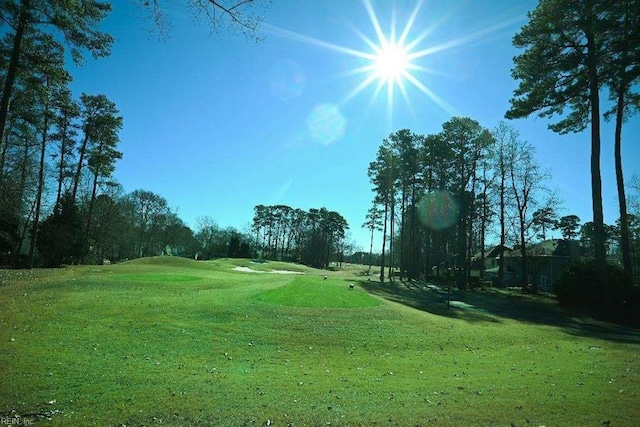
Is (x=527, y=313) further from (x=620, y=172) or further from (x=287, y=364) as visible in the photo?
(x=287, y=364)

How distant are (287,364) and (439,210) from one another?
38.6 meters

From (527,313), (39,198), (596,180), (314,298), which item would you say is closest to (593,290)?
(527,313)

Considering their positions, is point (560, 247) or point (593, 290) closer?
point (593, 290)

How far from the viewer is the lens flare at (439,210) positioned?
136ft

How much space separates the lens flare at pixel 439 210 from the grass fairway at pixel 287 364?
24.5m

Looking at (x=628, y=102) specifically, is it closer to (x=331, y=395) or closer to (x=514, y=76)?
(x=514, y=76)

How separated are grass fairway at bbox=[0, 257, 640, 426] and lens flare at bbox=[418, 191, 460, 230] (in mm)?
24485

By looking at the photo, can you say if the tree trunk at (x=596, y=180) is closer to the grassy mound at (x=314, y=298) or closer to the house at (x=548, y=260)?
the grassy mound at (x=314, y=298)

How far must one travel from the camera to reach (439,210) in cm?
4391

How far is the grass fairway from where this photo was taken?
18.2 feet

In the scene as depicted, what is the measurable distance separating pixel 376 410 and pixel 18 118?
23090 mm

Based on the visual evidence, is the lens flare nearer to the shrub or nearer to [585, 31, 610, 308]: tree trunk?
the shrub

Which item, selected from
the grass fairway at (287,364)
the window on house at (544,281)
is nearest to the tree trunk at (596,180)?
the grass fairway at (287,364)

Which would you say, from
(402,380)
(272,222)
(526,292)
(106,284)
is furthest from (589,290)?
(272,222)
